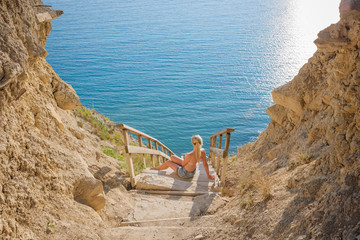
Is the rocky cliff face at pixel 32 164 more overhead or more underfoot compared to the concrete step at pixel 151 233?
more overhead

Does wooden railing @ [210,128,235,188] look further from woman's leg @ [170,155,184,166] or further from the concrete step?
the concrete step

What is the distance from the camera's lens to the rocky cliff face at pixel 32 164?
3467 millimetres

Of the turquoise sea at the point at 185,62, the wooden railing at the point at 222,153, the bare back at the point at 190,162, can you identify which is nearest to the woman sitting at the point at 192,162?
the bare back at the point at 190,162

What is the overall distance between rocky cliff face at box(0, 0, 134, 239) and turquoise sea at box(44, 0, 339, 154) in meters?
13.8

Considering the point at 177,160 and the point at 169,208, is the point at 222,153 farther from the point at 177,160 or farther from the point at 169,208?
the point at 169,208

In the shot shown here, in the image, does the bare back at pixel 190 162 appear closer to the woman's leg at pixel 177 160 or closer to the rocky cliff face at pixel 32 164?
the woman's leg at pixel 177 160

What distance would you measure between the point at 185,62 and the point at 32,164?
2909cm

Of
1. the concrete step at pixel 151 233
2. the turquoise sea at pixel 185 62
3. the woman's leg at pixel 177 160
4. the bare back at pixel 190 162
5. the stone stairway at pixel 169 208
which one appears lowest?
the concrete step at pixel 151 233

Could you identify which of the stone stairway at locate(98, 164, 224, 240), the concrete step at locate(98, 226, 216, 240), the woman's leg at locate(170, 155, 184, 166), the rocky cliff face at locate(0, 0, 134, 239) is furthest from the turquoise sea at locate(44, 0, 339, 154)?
the concrete step at locate(98, 226, 216, 240)

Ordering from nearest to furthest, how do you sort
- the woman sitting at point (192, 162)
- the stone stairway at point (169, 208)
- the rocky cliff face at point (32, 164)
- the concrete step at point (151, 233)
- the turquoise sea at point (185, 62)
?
the rocky cliff face at point (32, 164) → the concrete step at point (151, 233) → the stone stairway at point (169, 208) → the woman sitting at point (192, 162) → the turquoise sea at point (185, 62)

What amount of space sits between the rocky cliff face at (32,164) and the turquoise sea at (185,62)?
1381 centimetres

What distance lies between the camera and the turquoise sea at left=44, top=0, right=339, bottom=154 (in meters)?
22.1

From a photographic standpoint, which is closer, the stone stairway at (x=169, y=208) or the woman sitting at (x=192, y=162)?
the stone stairway at (x=169, y=208)

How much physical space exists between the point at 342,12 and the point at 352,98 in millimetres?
906
